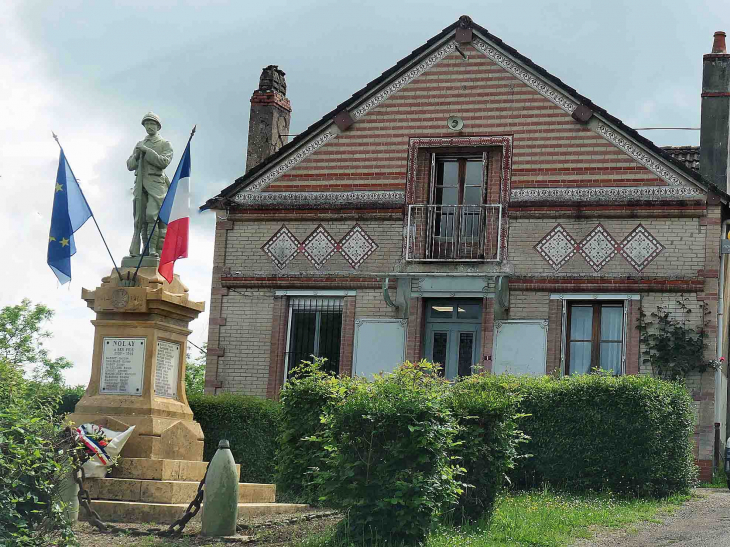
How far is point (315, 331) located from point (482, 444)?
31.0ft

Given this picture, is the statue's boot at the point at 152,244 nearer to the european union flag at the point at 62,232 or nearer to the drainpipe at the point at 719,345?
the european union flag at the point at 62,232

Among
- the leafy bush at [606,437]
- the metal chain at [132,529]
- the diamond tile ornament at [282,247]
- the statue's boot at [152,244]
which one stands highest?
the diamond tile ornament at [282,247]

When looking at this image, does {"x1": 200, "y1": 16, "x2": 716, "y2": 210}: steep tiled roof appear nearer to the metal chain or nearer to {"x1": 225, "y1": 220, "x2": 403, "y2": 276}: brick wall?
{"x1": 225, "y1": 220, "x2": 403, "y2": 276}: brick wall

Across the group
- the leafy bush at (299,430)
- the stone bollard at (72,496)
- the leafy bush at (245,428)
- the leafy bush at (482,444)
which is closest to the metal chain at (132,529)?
the stone bollard at (72,496)

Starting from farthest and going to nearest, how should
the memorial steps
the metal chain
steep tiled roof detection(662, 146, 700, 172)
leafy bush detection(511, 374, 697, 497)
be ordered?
1. steep tiled roof detection(662, 146, 700, 172)
2. leafy bush detection(511, 374, 697, 497)
3. the memorial steps
4. the metal chain

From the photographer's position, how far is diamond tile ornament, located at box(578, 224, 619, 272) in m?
20.0

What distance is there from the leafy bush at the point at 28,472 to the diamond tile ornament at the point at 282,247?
39.8 feet

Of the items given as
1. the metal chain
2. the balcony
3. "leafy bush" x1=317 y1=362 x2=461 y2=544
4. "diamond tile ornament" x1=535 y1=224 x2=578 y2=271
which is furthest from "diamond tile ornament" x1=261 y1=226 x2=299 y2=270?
"leafy bush" x1=317 y1=362 x2=461 y2=544

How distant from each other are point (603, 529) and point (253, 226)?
37.6 ft

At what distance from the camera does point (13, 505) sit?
8523mm

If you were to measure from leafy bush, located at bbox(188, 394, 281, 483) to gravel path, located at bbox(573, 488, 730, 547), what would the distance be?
20.7 feet

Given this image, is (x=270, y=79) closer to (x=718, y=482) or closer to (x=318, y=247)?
(x=318, y=247)

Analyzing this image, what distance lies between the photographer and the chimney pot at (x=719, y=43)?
21.0 m

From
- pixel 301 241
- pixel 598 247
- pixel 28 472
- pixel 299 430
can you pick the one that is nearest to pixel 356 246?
pixel 301 241
